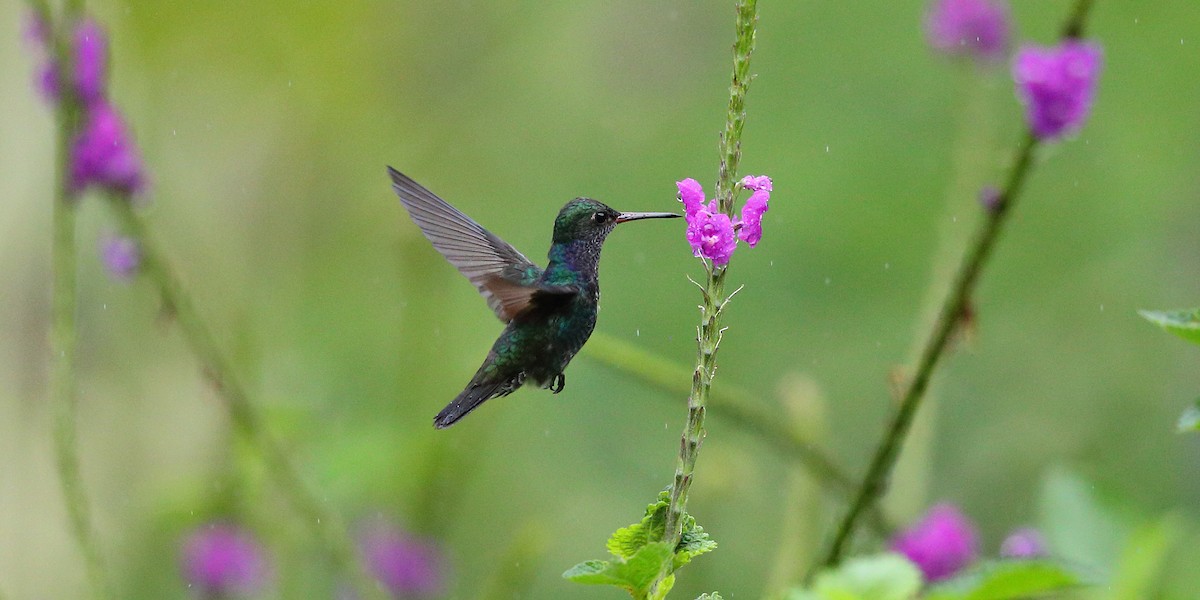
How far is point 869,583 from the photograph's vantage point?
37.1 inches

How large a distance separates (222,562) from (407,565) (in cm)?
51

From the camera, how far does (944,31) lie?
3008mm

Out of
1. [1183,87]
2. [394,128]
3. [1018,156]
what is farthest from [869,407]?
[1018,156]

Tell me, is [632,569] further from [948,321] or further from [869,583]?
[948,321]

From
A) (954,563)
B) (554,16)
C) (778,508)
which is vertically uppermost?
(554,16)

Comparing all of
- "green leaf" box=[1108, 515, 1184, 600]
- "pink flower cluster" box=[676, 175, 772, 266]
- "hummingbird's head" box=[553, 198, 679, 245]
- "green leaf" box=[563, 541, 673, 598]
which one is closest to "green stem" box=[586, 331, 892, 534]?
"hummingbird's head" box=[553, 198, 679, 245]

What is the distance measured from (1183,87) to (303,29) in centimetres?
385

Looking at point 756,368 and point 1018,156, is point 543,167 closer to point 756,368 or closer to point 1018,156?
point 756,368

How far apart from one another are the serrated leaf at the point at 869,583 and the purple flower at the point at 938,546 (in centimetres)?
118

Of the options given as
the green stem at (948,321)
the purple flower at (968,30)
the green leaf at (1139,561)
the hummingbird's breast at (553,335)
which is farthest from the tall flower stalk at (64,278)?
the purple flower at (968,30)

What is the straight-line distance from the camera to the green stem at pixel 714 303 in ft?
3.74

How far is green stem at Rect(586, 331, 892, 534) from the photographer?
2229 millimetres

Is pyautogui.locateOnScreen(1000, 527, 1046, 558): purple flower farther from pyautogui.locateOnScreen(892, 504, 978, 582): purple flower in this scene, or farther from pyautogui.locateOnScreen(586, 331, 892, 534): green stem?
pyautogui.locateOnScreen(586, 331, 892, 534): green stem

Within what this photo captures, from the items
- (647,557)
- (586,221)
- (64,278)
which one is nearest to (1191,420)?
(647,557)
